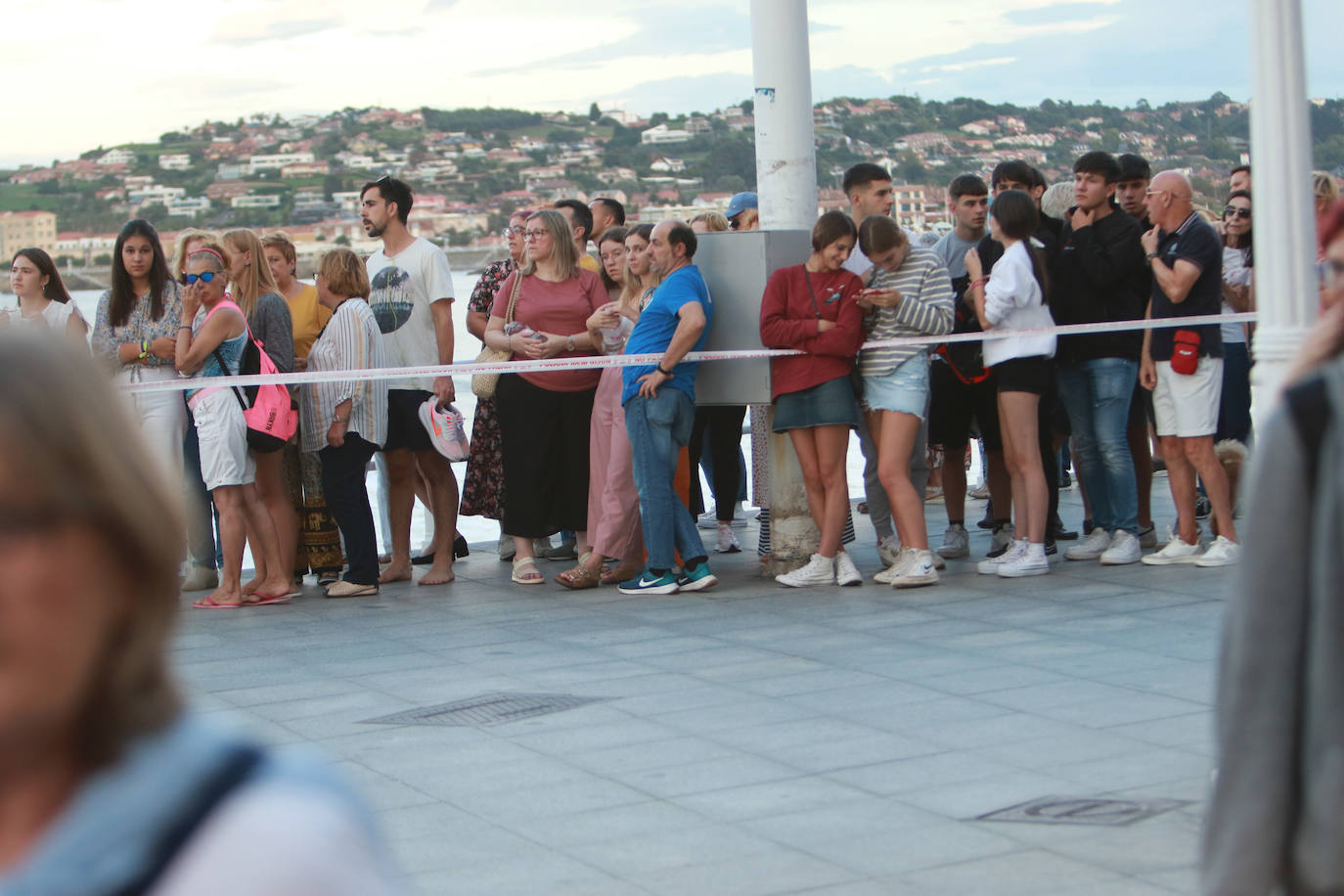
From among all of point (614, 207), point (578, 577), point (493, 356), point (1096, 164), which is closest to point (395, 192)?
point (493, 356)

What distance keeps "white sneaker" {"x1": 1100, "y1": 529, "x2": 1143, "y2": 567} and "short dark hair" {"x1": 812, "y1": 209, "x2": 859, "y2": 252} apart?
83.7 inches

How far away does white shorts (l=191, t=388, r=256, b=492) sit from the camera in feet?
28.4

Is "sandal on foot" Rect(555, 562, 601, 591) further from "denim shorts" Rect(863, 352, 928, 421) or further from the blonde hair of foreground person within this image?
the blonde hair of foreground person

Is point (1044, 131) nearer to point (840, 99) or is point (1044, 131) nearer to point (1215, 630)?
point (840, 99)

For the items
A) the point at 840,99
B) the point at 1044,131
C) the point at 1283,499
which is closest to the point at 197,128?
the point at 840,99

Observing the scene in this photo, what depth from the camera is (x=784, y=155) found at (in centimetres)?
913

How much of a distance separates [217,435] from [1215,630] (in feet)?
16.3

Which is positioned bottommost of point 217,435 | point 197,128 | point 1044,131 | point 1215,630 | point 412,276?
point 1215,630

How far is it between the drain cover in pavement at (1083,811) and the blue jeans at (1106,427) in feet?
14.2

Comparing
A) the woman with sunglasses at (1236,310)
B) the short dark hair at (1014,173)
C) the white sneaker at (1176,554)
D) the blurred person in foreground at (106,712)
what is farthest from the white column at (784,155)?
the blurred person in foreground at (106,712)

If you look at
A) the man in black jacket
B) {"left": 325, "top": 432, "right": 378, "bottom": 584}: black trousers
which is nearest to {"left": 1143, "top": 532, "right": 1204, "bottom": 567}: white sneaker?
the man in black jacket

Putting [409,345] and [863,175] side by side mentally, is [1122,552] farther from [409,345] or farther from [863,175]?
[409,345]

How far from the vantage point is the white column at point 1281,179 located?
4.45 meters

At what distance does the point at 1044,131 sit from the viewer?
14.5 metres
